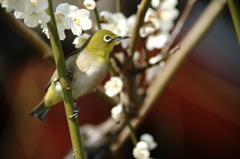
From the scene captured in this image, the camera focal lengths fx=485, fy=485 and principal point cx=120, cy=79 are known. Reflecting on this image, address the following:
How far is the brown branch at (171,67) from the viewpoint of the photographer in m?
1.30

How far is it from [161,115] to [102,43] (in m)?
1.01

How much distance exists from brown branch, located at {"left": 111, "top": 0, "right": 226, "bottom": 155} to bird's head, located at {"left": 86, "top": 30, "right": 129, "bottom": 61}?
238mm

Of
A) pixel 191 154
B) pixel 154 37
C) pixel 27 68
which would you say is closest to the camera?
pixel 154 37

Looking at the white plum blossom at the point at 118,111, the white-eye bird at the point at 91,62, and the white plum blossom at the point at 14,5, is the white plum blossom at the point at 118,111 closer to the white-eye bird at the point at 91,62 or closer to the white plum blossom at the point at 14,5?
the white-eye bird at the point at 91,62

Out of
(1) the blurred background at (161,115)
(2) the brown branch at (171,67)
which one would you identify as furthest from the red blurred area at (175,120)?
(2) the brown branch at (171,67)

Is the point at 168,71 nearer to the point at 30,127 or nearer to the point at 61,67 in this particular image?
the point at 61,67

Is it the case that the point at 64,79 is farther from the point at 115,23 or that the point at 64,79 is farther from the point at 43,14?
the point at 115,23

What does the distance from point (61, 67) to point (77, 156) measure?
6.1 inches

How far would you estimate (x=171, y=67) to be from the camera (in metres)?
1.33

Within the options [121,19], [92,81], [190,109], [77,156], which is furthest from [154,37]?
[190,109]

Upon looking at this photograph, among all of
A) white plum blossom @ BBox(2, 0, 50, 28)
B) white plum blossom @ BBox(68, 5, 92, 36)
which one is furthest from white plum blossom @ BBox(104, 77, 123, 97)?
white plum blossom @ BBox(2, 0, 50, 28)

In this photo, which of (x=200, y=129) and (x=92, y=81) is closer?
(x=92, y=81)

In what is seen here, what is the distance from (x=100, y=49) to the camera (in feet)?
3.63

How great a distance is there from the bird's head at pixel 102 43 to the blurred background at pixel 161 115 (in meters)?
0.92
